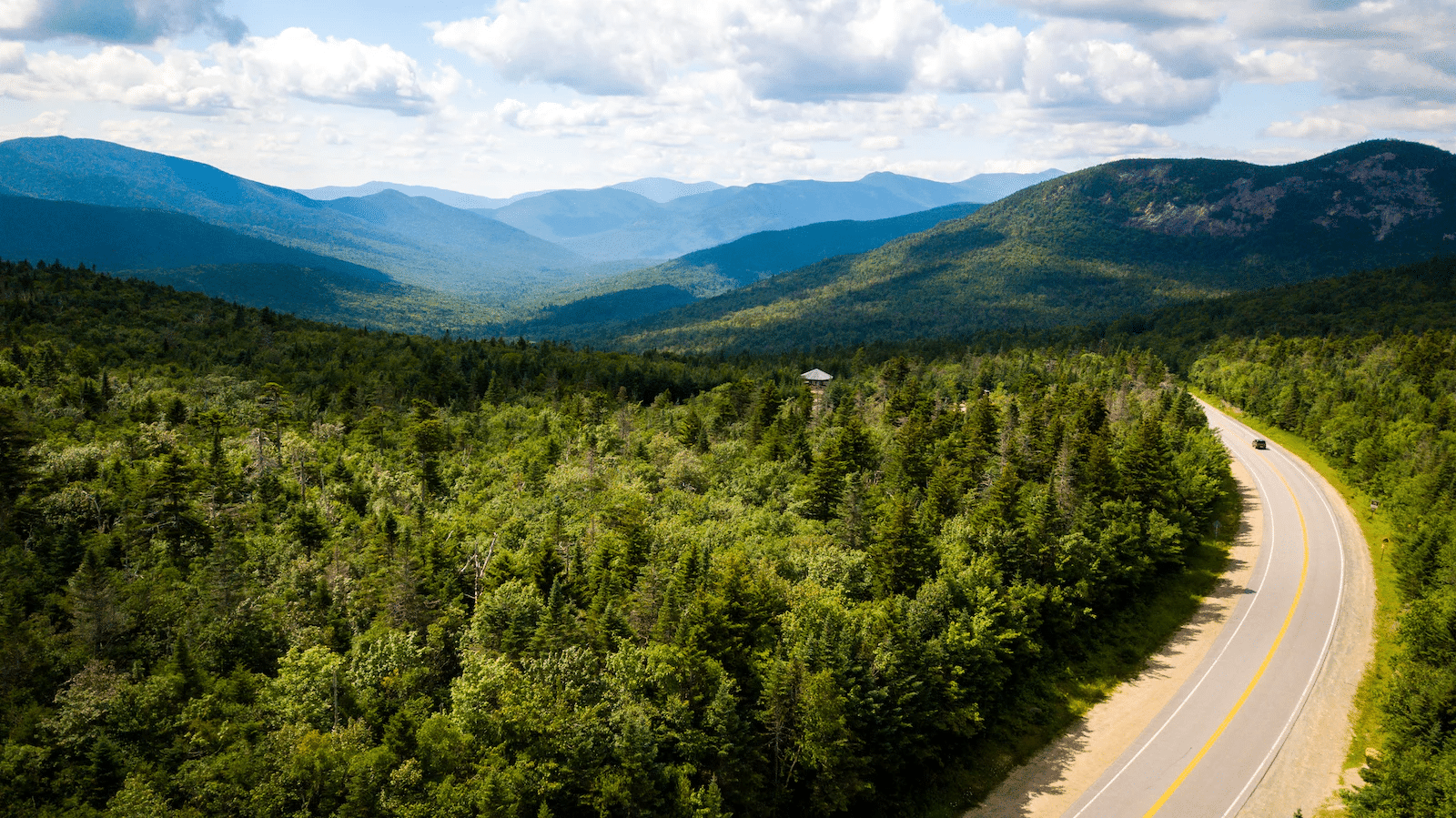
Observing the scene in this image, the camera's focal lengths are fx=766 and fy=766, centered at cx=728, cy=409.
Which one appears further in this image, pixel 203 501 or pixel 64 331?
pixel 64 331

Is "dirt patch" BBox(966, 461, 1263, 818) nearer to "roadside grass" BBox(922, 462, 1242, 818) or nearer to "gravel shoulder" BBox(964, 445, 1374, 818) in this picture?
"gravel shoulder" BBox(964, 445, 1374, 818)

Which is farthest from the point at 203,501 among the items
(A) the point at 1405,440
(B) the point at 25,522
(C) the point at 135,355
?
(A) the point at 1405,440

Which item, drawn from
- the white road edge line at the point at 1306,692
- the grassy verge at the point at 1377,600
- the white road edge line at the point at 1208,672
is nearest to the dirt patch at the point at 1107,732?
the white road edge line at the point at 1306,692

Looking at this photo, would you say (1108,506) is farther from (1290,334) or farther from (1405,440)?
(1290,334)

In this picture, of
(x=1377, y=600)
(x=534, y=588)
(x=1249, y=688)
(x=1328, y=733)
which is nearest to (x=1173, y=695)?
(x=1249, y=688)

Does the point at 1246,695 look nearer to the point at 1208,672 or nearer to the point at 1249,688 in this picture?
the point at 1249,688
